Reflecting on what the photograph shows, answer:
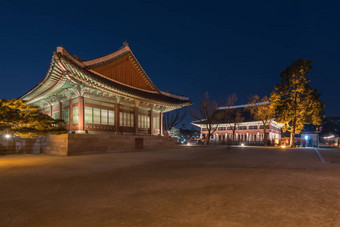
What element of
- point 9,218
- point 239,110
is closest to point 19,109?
point 9,218

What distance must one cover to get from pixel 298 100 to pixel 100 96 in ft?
80.1

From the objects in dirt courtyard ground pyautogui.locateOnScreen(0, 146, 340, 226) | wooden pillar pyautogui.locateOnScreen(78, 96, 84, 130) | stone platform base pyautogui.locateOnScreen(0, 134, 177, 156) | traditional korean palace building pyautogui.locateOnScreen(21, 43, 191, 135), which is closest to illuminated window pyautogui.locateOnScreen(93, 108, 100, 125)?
traditional korean palace building pyautogui.locateOnScreen(21, 43, 191, 135)

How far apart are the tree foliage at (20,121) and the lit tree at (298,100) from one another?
2681cm

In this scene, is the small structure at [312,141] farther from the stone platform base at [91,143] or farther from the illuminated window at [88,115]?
the illuminated window at [88,115]

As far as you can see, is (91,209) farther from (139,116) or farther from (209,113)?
(209,113)

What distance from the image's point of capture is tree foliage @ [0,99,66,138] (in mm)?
12478

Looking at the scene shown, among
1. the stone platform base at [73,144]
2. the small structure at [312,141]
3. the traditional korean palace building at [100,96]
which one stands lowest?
the small structure at [312,141]

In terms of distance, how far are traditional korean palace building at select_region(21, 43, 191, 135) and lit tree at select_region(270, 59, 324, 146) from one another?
1447 centimetres

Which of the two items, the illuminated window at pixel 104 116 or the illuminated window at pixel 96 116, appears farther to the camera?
the illuminated window at pixel 104 116

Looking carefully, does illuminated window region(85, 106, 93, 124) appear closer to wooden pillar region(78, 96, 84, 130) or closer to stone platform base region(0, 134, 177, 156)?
wooden pillar region(78, 96, 84, 130)

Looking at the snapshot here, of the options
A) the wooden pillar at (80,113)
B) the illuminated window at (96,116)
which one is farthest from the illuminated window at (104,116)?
the wooden pillar at (80,113)

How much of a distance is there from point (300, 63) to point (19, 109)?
30511mm

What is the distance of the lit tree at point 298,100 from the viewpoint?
2545cm

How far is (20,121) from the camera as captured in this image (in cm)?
1288
